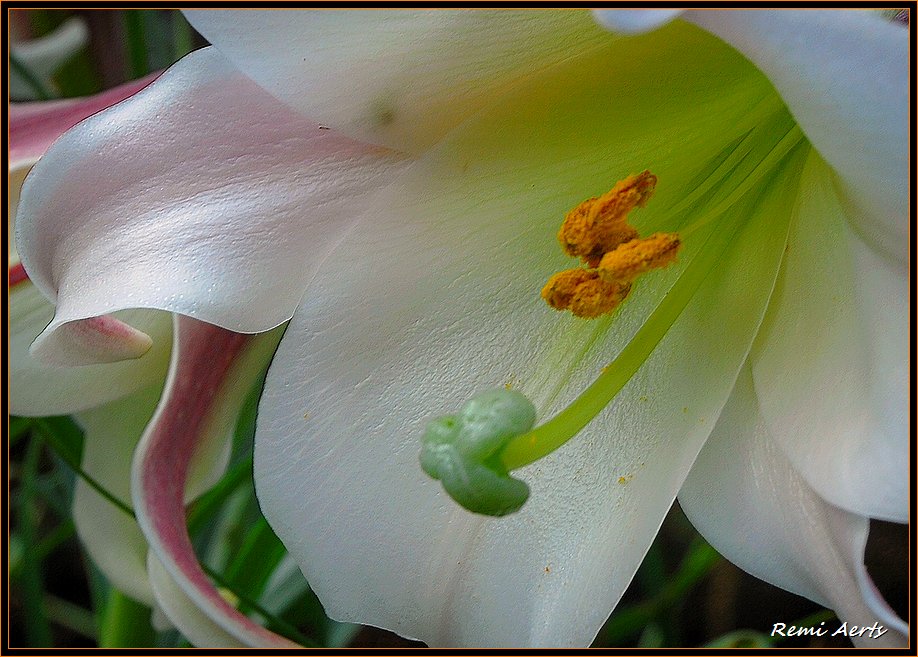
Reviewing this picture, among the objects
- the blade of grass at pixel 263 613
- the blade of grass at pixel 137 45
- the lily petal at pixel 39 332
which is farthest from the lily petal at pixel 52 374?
the blade of grass at pixel 137 45

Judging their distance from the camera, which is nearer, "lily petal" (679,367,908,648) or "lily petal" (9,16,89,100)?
"lily petal" (679,367,908,648)

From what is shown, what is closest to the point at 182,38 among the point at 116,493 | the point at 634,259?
the point at 116,493

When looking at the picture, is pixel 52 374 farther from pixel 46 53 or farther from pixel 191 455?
pixel 46 53

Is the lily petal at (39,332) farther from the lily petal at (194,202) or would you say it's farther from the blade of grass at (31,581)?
the blade of grass at (31,581)

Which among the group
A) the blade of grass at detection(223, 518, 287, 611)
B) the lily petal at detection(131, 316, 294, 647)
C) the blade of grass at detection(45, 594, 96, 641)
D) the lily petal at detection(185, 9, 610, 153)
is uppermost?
the lily petal at detection(185, 9, 610, 153)

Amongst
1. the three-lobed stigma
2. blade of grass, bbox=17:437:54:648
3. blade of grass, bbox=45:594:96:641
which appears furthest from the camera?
blade of grass, bbox=45:594:96:641

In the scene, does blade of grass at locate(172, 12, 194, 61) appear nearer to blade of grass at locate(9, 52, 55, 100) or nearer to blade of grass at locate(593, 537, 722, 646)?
blade of grass at locate(9, 52, 55, 100)

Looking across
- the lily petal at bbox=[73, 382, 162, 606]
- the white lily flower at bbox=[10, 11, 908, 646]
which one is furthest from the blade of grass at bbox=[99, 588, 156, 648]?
the white lily flower at bbox=[10, 11, 908, 646]
